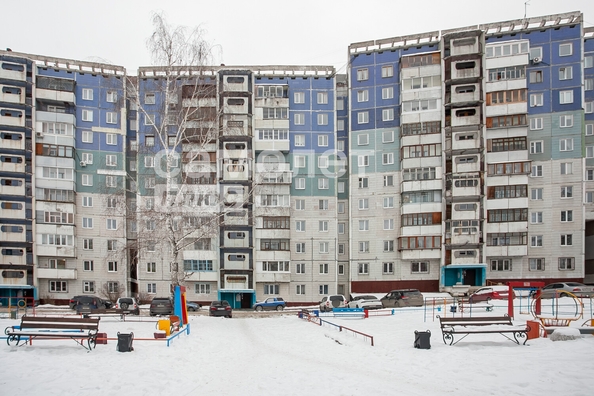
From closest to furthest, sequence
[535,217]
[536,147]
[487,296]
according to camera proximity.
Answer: [487,296] < [535,217] < [536,147]

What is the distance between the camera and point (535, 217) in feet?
149

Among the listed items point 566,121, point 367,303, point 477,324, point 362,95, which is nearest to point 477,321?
point 477,324

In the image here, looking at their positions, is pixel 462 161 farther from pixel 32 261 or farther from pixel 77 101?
pixel 32 261

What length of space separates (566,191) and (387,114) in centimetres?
1948

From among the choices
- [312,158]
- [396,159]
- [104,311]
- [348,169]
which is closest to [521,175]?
[396,159]

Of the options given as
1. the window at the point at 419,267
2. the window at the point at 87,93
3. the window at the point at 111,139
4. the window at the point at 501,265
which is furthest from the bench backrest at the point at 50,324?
the window at the point at 501,265

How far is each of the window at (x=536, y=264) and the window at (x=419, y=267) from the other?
998 cm

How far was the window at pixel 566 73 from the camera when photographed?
44875 millimetres

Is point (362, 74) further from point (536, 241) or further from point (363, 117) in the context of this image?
point (536, 241)

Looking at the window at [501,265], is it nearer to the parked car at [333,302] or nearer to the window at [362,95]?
the parked car at [333,302]

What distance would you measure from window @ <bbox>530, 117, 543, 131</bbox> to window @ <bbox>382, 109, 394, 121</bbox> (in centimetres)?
1411

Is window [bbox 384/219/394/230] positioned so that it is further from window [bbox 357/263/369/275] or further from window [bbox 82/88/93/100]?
window [bbox 82/88/93/100]

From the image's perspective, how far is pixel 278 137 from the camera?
163ft

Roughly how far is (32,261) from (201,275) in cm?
1741
